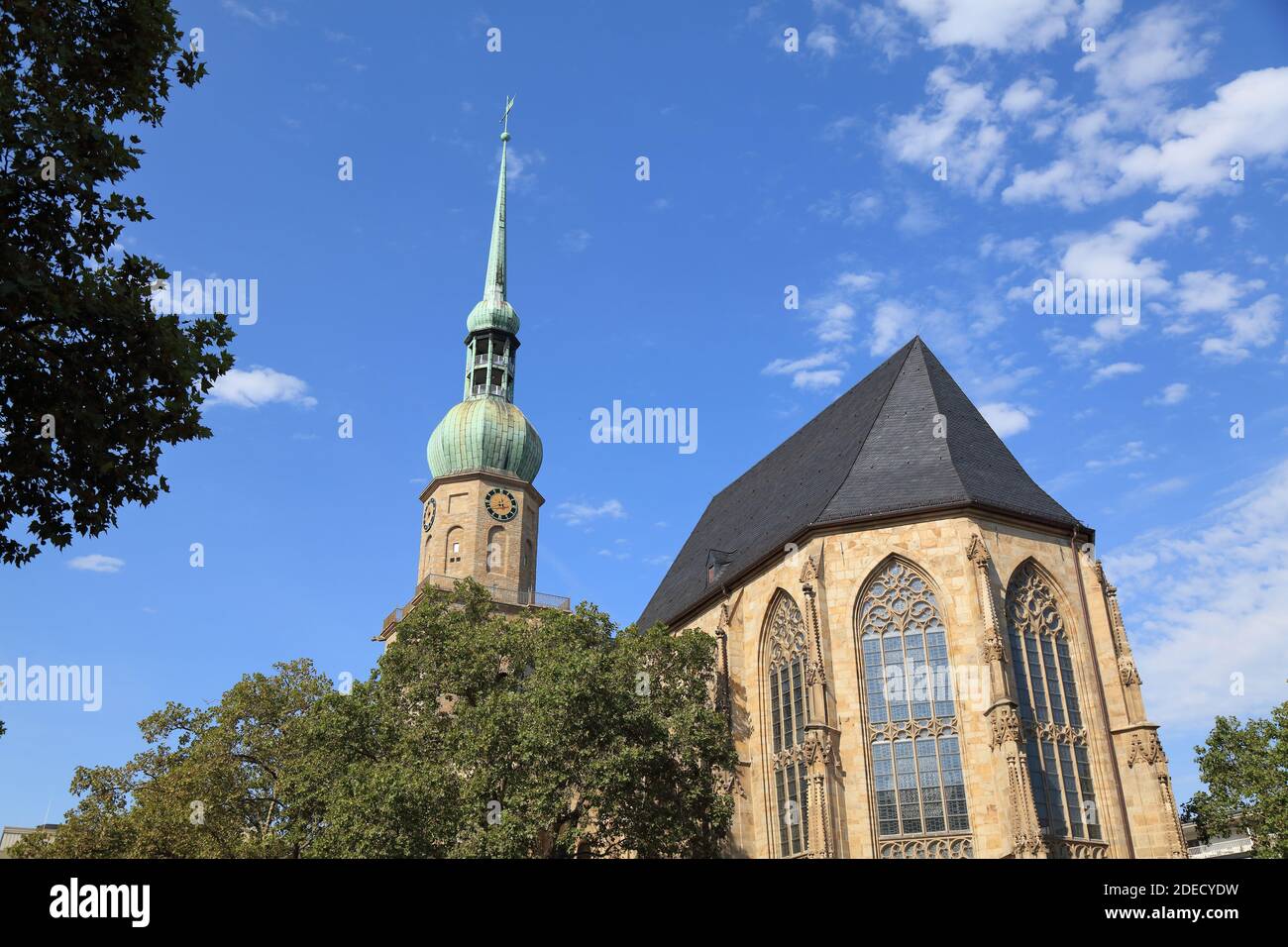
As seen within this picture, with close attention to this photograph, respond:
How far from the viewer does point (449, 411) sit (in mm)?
45375

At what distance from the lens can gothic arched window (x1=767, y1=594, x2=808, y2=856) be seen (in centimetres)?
2567

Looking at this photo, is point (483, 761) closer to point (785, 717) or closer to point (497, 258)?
point (785, 717)

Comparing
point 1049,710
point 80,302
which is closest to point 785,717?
point 1049,710

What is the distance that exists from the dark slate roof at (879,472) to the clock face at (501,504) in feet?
26.5

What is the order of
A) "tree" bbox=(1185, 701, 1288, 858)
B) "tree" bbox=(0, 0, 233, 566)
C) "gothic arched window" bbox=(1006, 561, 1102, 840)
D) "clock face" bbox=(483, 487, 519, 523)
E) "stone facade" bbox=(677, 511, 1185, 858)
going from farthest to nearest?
"clock face" bbox=(483, 487, 519, 523) → "tree" bbox=(1185, 701, 1288, 858) → "gothic arched window" bbox=(1006, 561, 1102, 840) → "stone facade" bbox=(677, 511, 1185, 858) → "tree" bbox=(0, 0, 233, 566)

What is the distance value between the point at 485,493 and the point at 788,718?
19568mm

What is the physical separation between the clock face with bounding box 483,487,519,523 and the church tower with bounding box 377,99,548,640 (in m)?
0.04

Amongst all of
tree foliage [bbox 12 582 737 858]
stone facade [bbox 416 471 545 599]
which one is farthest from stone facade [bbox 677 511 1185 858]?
stone facade [bbox 416 471 545 599]

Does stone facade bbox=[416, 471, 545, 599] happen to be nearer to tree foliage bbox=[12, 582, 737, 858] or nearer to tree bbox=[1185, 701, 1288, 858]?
tree foliage bbox=[12, 582, 737, 858]

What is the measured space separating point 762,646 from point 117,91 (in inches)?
865
